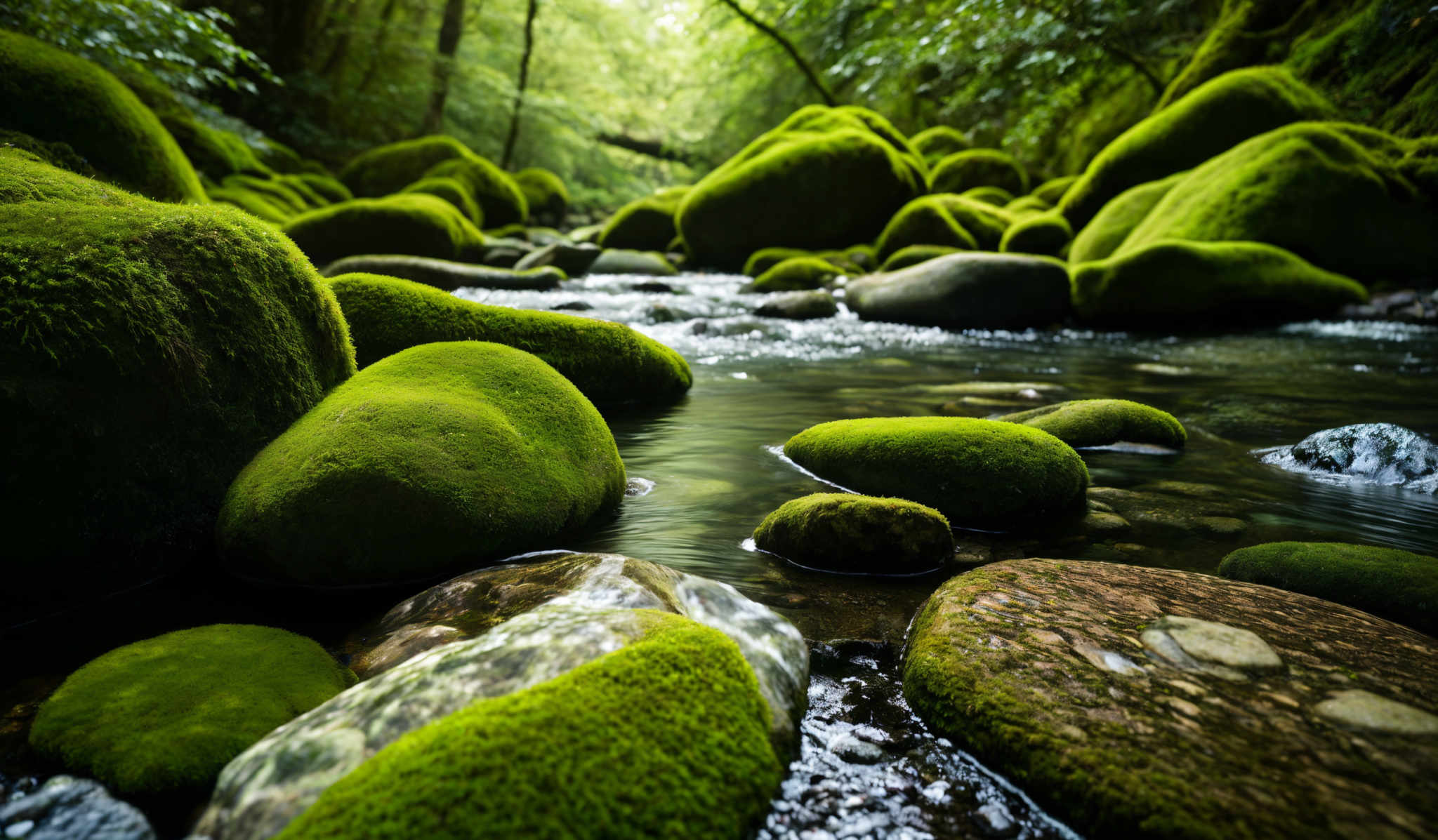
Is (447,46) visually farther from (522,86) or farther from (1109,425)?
(1109,425)

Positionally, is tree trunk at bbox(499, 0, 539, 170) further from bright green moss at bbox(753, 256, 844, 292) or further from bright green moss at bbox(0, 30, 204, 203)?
bright green moss at bbox(0, 30, 204, 203)

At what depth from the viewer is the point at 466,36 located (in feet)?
90.0

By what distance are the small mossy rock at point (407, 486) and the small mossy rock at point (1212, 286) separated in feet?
30.1

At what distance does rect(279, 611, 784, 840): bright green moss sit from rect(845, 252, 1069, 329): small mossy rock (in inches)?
383

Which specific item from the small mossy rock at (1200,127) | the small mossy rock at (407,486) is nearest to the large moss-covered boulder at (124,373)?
the small mossy rock at (407,486)

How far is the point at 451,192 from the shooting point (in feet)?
57.7

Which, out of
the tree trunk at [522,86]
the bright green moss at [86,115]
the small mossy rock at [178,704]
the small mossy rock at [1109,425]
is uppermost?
the tree trunk at [522,86]

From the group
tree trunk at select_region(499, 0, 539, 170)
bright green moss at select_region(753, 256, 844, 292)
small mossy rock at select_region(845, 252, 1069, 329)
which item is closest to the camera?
small mossy rock at select_region(845, 252, 1069, 329)

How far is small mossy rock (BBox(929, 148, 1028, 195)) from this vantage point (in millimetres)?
19203

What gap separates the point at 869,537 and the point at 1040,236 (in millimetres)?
12750

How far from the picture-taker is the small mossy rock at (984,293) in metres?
10.5

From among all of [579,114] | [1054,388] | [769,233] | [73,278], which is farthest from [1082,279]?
[579,114]

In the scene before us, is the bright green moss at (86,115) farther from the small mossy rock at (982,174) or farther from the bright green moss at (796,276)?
the small mossy rock at (982,174)

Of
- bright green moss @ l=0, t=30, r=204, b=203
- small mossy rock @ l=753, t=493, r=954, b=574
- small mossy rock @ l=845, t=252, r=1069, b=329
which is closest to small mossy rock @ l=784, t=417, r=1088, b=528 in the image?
small mossy rock @ l=753, t=493, r=954, b=574
